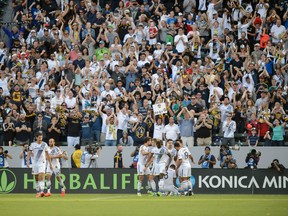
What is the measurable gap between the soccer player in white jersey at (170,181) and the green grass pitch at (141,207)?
1760 millimetres

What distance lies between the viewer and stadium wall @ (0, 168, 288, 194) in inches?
1207

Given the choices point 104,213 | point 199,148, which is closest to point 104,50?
point 199,148

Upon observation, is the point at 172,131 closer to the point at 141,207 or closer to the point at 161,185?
the point at 161,185

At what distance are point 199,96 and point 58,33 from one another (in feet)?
26.5

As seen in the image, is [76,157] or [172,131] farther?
[76,157]

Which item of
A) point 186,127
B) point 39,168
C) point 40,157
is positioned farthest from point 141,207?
point 186,127

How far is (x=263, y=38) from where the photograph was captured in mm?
34938

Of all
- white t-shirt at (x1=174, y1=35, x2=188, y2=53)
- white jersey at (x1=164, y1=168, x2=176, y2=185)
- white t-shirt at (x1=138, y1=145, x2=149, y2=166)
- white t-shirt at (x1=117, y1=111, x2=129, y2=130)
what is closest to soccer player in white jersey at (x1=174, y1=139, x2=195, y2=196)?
white jersey at (x1=164, y1=168, x2=176, y2=185)

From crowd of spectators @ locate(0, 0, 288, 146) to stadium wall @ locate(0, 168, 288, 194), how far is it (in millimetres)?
1590

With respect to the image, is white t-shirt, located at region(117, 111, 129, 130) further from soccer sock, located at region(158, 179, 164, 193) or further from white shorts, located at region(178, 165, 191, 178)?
white shorts, located at region(178, 165, 191, 178)

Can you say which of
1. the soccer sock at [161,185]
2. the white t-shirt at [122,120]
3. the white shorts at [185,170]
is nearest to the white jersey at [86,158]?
the white t-shirt at [122,120]

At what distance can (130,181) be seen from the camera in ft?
103

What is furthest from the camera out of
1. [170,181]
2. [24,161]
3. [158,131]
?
[24,161]

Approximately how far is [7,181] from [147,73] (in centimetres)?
707
